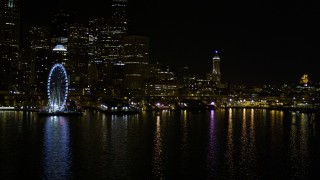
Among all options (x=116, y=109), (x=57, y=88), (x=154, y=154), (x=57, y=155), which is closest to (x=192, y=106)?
(x=116, y=109)

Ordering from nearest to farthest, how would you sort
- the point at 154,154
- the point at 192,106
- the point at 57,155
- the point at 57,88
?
the point at 57,155 < the point at 154,154 < the point at 57,88 < the point at 192,106

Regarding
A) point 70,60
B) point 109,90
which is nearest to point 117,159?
point 109,90

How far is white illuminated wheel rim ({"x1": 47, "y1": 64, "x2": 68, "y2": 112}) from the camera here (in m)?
69.8

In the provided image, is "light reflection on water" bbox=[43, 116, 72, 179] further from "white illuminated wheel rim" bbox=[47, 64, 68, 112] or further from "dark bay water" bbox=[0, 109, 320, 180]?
"white illuminated wheel rim" bbox=[47, 64, 68, 112]

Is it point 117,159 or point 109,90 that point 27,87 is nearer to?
point 109,90

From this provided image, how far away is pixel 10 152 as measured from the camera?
3014 centimetres

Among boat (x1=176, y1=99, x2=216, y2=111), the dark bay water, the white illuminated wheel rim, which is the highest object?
the white illuminated wheel rim

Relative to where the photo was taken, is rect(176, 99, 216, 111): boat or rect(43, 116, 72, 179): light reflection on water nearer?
rect(43, 116, 72, 179): light reflection on water

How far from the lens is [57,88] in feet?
232

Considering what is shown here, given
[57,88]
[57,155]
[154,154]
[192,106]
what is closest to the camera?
[57,155]

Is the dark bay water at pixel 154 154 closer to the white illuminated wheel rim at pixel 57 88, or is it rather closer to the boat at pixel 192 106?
the white illuminated wheel rim at pixel 57 88

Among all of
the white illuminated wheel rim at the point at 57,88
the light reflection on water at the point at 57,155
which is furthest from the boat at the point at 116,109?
the light reflection on water at the point at 57,155

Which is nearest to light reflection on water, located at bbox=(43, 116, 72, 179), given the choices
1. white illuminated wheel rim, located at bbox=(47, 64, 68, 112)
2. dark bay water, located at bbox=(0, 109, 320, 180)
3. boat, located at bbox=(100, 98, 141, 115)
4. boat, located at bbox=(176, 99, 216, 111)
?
dark bay water, located at bbox=(0, 109, 320, 180)

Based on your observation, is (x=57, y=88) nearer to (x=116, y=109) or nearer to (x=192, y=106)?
(x=116, y=109)
